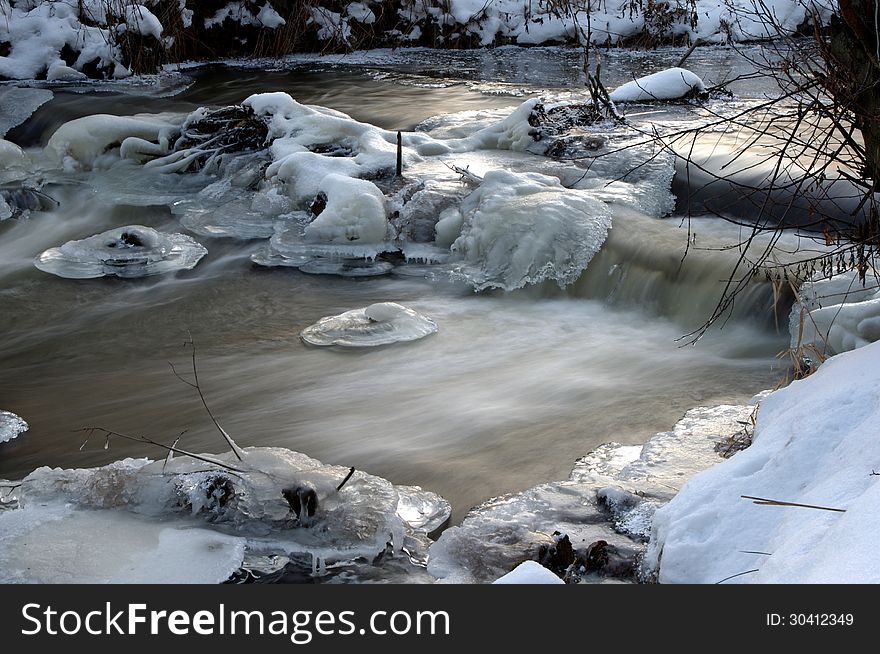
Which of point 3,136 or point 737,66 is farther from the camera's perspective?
point 737,66

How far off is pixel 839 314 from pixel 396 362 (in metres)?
2.29

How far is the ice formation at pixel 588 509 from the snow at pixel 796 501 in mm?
300

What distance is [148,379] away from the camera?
5027 millimetres

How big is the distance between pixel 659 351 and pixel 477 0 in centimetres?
1193

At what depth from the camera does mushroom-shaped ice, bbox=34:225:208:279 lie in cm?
679

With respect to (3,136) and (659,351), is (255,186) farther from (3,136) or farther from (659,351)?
(659,351)

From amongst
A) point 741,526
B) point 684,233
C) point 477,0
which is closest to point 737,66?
point 477,0

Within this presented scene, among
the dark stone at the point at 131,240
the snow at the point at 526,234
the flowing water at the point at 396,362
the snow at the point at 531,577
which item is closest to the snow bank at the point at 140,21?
the flowing water at the point at 396,362

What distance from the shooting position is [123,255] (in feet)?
22.8

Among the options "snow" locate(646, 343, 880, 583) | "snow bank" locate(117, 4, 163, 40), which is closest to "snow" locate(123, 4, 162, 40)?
"snow bank" locate(117, 4, 163, 40)

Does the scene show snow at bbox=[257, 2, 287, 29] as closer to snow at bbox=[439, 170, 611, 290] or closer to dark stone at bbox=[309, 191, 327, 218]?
dark stone at bbox=[309, 191, 327, 218]

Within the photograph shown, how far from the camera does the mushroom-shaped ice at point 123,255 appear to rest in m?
6.79

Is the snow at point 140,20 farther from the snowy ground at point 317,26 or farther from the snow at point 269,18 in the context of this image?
the snow at point 269,18

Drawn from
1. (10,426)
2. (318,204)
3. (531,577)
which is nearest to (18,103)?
(318,204)
